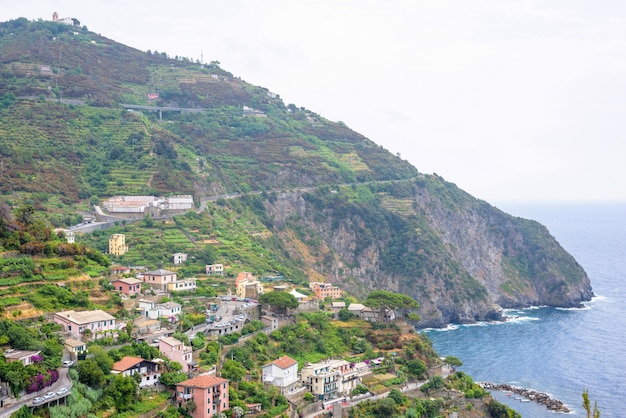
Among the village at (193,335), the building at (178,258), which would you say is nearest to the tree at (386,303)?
the village at (193,335)

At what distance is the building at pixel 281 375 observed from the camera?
50906 mm

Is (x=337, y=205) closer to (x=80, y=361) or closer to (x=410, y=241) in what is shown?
(x=410, y=241)

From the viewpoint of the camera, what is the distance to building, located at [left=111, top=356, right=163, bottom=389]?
141 feet

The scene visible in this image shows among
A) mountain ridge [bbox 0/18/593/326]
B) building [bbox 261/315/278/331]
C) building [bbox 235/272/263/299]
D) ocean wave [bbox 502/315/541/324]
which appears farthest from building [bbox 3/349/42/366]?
ocean wave [bbox 502/315/541/324]

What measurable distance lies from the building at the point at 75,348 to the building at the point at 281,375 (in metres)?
12.8

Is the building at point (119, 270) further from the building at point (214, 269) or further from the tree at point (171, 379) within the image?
the tree at point (171, 379)

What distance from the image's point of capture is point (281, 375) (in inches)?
2014

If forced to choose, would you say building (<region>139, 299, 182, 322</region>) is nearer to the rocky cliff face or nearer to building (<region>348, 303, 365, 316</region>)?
building (<region>348, 303, 365, 316</region>)

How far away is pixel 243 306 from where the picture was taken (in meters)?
61.2

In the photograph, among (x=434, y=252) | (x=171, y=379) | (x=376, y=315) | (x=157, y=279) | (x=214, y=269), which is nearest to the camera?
(x=171, y=379)

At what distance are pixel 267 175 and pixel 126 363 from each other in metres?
79.6

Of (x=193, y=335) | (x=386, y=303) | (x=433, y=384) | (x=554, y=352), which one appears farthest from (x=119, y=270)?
(x=554, y=352)

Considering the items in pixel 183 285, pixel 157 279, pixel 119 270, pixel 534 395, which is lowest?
pixel 534 395

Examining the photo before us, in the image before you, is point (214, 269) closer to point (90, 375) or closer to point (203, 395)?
point (203, 395)
